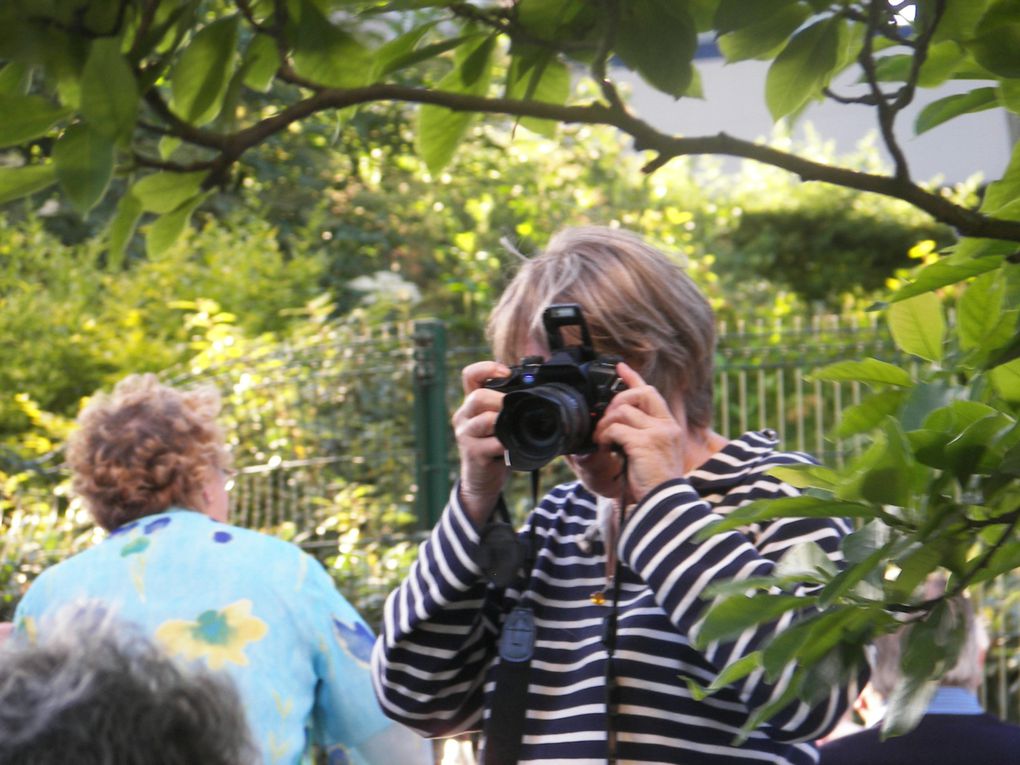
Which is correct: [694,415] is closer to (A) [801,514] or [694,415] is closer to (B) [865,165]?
(A) [801,514]

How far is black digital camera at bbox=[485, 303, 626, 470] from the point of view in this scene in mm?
1985

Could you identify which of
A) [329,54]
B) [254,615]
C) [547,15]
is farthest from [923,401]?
[254,615]

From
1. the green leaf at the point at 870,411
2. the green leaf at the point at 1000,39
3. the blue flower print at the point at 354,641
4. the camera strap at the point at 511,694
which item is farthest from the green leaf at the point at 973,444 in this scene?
the blue flower print at the point at 354,641

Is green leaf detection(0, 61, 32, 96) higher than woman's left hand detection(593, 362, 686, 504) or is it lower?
higher

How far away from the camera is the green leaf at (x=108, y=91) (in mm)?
1041

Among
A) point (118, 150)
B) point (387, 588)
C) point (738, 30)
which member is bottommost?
point (387, 588)

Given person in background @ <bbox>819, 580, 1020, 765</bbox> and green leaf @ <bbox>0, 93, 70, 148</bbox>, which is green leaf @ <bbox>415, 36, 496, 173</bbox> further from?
A: person in background @ <bbox>819, 580, 1020, 765</bbox>

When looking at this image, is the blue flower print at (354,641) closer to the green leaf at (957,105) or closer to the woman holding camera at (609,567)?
the woman holding camera at (609,567)

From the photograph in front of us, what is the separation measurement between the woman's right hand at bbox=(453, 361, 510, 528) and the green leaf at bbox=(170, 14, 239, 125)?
0.91m

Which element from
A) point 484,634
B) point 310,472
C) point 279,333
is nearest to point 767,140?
point 279,333

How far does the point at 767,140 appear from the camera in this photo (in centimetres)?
1311

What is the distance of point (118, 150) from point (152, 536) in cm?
213

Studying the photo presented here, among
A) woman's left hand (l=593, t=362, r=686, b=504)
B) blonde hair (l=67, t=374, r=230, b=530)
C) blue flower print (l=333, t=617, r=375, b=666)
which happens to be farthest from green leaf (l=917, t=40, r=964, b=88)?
blonde hair (l=67, t=374, r=230, b=530)

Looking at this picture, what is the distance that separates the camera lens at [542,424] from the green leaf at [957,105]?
0.71m
